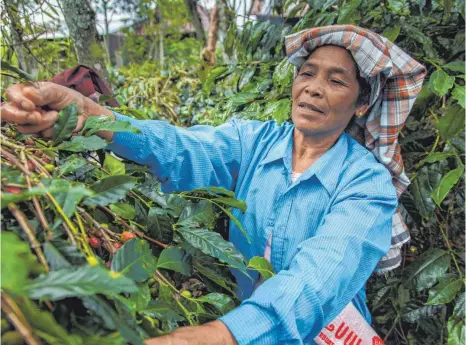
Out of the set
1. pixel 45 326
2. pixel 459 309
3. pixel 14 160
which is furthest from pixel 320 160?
pixel 45 326

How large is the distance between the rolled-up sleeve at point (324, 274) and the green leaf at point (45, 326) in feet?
1.20

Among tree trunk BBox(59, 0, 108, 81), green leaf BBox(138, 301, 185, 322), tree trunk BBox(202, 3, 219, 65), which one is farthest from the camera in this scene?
tree trunk BBox(202, 3, 219, 65)

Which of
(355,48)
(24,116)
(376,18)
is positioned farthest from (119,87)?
(24,116)

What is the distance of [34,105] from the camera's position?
→ 0.86 metres

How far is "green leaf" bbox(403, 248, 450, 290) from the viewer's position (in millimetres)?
1673

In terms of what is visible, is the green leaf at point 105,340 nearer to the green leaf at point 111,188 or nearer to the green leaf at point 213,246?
the green leaf at point 111,188

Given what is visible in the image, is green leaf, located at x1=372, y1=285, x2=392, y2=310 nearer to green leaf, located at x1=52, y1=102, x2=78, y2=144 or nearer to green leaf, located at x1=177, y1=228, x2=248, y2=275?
green leaf, located at x1=177, y1=228, x2=248, y2=275

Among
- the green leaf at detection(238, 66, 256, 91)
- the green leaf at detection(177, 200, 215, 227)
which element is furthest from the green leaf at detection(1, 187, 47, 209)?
the green leaf at detection(238, 66, 256, 91)

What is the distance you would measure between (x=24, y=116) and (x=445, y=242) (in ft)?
5.30

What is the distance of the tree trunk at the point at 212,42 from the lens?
11.8 ft

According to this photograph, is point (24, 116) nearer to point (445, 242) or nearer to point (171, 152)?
point (171, 152)

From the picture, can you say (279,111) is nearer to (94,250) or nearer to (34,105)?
(34,105)

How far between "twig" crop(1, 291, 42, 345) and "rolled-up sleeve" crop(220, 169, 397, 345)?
1.27 feet

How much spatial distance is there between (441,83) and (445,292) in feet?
2.25
